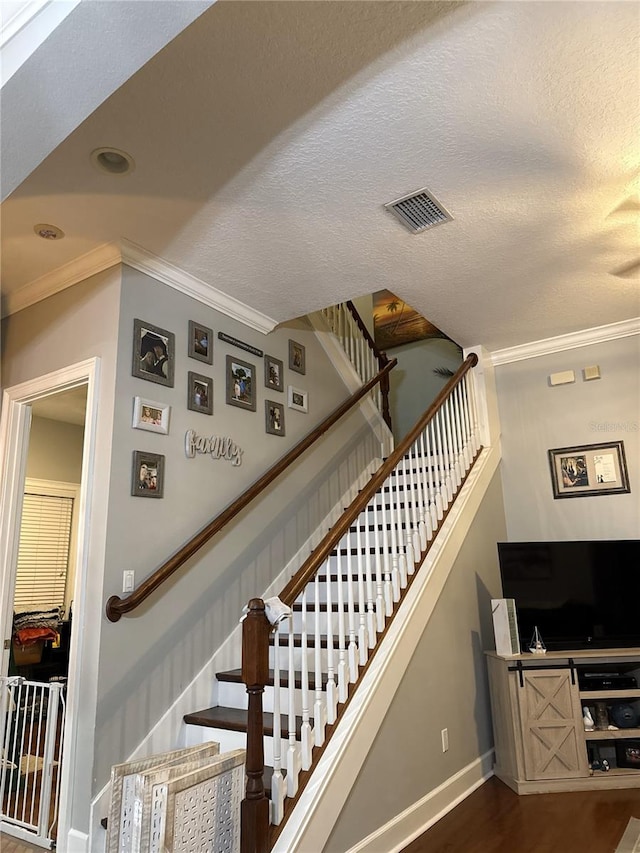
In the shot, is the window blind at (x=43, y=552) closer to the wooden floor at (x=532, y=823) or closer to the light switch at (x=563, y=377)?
the wooden floor at (x=532, y=823)

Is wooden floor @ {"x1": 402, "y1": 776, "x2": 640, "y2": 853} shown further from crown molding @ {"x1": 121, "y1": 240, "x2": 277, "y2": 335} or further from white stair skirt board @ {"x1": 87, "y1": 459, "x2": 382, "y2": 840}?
crown molding @ {"x1": 121, "y1": 240, "x2": 277, "y2": 335}

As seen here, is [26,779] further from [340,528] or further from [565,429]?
[565,429]

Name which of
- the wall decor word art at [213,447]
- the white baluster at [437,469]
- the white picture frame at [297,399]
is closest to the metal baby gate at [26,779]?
the wall decor word art at [213,447]

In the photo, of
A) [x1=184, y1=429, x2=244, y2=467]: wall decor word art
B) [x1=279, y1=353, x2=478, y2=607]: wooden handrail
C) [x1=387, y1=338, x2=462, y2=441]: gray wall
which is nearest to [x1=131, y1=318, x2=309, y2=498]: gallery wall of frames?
[x1=184, y1=429, x2=244, y2=467]: wall decor word art

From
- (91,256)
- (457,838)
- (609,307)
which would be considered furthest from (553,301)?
(457,838)

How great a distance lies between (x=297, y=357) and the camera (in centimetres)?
421

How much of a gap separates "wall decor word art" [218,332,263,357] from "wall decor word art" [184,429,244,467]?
24.6 inches

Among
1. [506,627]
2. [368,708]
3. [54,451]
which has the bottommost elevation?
[368,708]

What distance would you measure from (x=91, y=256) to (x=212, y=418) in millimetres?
1101

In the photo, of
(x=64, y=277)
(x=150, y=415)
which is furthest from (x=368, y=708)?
(x=64, y=277)

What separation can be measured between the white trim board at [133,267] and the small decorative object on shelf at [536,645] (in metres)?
2.76

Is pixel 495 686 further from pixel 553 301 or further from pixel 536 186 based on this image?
pixel 536 186

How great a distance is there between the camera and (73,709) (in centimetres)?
250

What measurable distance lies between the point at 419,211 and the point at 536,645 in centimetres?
272
